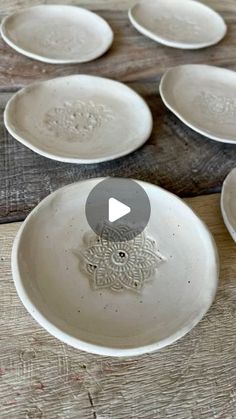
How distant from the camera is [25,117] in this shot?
0.90 meters

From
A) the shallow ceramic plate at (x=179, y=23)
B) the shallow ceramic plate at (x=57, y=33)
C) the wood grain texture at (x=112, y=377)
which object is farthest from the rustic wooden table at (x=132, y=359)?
the shallow ceramic plate at (x=179, y=23)

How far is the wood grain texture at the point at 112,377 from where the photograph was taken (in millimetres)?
563

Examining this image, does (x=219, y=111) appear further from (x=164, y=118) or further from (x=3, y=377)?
(x=3, y=377)

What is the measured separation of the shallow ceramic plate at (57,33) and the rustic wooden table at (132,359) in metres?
0.10

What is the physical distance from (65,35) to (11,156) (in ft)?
1.38

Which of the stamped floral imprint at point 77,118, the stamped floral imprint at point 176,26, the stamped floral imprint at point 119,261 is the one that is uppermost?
the stamped floral imprint at point 176,26

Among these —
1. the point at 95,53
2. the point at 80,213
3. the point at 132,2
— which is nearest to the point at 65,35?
the point at 95,53

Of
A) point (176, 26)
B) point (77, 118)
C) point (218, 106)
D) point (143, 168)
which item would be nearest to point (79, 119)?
point (77, 118)

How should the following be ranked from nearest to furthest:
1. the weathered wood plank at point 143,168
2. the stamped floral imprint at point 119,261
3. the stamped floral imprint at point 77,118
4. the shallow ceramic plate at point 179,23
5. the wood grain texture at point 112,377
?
the wood grain texture at point 112,377 < the stamped floral imprint at point 119,261 < the weathered wood plank at point 143,168 < the stamped floral imprint at point 77,118 < the shallow ceramic plate at point 179,23

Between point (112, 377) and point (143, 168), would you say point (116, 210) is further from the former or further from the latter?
point (112, 377)

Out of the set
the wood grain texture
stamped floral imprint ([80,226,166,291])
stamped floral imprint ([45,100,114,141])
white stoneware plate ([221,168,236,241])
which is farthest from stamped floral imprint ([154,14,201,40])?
the wood grain texture

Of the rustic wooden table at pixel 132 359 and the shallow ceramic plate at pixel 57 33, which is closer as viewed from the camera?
the rustic wooden table at pixel 132 359

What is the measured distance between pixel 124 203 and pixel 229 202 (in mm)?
163

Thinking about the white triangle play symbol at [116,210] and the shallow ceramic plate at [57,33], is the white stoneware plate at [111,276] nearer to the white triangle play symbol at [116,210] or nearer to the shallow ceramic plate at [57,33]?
the white triangle play symbol at [116,210]
